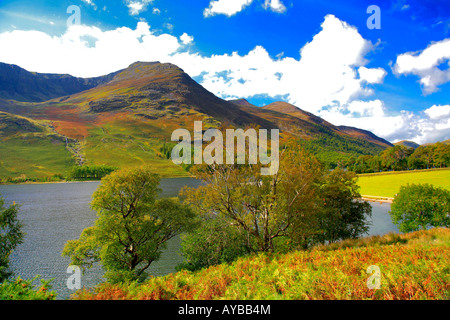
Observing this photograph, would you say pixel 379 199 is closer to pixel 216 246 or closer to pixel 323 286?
pixel 216 246

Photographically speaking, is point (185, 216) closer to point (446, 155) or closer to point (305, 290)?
point (305, 290)

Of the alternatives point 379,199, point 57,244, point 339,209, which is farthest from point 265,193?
point 379,199

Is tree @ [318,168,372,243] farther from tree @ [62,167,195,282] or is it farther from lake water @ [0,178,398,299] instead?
tree @ [62,167,195,282]

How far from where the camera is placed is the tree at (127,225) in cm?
2333

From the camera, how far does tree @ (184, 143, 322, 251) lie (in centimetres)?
2108

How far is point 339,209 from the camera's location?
32656mm

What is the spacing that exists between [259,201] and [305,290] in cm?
1433

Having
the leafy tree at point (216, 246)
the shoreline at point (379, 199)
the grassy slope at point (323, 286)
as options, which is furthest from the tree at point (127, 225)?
the shoreline at point (379, 199)

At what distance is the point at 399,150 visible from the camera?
165 m

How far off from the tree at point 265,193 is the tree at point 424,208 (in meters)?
28.3

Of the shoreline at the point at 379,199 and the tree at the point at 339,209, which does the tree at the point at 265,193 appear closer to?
the tree at the point at 339,209

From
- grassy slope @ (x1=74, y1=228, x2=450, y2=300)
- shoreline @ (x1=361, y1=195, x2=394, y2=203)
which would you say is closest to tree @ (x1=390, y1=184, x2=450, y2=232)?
grassy slope @ (x1=74, y1=228, x2=450, y2=300)

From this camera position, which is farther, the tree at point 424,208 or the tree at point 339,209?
the tree at point 424,208
